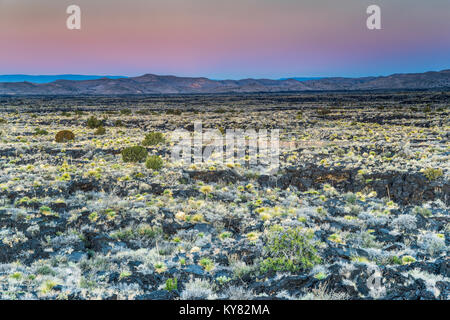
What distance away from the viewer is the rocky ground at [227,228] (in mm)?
6102

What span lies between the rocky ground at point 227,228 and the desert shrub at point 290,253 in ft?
0.10

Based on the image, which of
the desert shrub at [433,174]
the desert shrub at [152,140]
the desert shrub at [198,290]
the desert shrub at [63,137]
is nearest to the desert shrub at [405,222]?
the desert shrub at [433,174]

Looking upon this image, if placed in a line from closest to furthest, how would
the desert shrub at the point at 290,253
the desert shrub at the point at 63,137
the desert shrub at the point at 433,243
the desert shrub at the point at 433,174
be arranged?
the desert shrub at the point at 290,253 → the desert shrub at the point at 433,243 → the desert shrub at the point at 433,174 → the desert shrub at the point at 63,137

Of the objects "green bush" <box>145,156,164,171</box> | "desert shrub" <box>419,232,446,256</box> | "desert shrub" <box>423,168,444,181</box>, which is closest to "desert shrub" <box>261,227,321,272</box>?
"desert shrub" <box>419,232,446,256</box>

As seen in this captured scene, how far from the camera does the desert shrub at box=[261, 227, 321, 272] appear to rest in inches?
264

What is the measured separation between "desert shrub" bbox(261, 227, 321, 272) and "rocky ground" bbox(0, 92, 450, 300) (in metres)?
0.03

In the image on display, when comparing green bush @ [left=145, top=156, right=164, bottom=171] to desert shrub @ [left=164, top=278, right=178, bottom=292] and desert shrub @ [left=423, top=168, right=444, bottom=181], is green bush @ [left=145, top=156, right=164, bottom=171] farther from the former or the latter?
desert shrub @ [left=423, top=168, right=444, bottom=181]

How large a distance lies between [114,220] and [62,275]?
3.02 metres

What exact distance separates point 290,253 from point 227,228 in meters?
2.43

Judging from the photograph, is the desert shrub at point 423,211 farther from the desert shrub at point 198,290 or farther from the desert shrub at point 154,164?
the desert shrub at point 154,164

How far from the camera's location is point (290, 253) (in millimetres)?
7074
